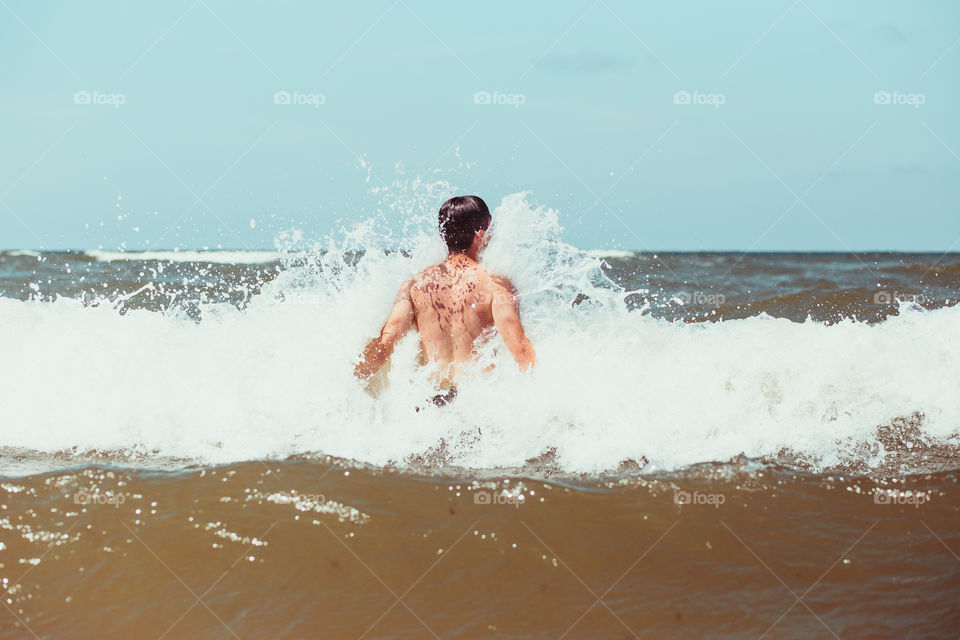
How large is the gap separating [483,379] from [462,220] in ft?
3.17

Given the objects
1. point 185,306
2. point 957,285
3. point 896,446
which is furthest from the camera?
point 957,285

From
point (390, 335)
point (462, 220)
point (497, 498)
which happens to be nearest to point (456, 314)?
point (390, 335)

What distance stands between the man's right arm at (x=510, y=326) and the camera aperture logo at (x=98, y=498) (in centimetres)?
222

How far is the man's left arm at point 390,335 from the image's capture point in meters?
4.82

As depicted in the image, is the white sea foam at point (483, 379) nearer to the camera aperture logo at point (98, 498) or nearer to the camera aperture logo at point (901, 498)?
the camera aperture logo at point (901, 498)

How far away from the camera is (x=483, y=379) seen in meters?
4.66

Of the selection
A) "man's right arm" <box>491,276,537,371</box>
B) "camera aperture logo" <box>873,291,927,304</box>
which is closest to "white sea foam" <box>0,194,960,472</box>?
"man's right arm" <box>491,276,537,371</box>

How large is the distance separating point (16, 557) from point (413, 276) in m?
2.80

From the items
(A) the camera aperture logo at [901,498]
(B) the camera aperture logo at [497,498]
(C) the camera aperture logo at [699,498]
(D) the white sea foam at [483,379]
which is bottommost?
(A) the camera aperture logo at [901,498]

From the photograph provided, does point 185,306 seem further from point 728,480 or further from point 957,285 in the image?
point 957,285

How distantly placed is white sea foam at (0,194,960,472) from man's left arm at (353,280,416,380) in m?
0.11

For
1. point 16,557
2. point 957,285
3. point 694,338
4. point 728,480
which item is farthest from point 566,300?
point 957,285

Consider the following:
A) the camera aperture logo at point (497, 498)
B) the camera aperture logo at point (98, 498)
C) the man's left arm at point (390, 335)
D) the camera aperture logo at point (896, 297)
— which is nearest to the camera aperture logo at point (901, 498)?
the camera aperture logo at point (497, 498)

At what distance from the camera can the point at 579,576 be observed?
3.07 metres
